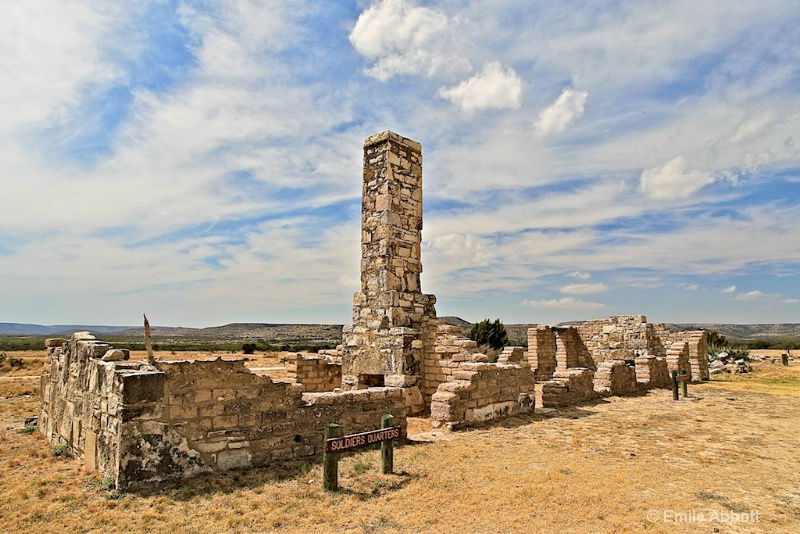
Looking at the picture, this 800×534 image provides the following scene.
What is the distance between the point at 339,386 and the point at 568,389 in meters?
6.26

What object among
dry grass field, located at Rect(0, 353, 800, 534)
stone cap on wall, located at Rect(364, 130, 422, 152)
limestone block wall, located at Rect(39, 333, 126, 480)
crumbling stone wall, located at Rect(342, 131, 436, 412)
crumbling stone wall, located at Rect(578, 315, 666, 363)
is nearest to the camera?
dry grass field, located at Rect(0, 353, 800, 534)

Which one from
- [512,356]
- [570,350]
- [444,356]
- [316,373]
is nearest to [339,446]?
[444,356]

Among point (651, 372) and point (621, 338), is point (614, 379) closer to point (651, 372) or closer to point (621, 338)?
point (651, 372)

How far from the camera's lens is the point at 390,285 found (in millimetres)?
11617

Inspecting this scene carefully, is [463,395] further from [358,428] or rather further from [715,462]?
[715,462]

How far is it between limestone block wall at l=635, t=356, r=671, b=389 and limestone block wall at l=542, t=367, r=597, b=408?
13.3 feet

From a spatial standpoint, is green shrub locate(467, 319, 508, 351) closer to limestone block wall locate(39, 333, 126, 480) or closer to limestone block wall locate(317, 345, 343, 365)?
limestone block wall locate(317, 345, 343, 365)

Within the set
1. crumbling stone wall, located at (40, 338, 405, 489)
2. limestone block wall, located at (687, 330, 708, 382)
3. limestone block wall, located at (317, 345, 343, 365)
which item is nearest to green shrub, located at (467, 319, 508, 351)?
limestone block wall, located at (687, 330, 708, 382)

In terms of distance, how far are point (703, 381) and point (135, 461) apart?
2232cm

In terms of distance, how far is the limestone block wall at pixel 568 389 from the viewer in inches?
526

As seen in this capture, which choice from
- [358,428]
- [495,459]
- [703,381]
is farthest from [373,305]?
[703,381]

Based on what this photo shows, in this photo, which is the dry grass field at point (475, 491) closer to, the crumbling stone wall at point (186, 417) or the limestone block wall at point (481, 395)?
the crumbling stone wall at point (186, 417)

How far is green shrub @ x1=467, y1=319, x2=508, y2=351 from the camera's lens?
32.3 m

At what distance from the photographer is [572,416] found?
11672mm
